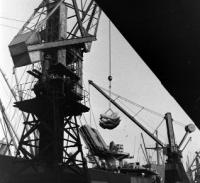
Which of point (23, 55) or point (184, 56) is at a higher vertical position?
point (23, 55)

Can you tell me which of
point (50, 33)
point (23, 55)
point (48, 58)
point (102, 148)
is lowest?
point (102, 148)

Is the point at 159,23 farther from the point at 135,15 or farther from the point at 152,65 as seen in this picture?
the point at 152,65

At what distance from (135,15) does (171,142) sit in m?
19.3

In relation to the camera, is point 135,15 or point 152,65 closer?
point 135,15

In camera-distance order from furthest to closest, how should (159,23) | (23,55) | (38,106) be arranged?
1. (38,106)
2. (23,55)
3. (159,23)

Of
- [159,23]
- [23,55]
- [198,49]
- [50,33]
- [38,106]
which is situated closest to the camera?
[159,23]

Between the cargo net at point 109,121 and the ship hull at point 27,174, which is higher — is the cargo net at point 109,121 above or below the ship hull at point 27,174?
above

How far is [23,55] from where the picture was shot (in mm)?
16812

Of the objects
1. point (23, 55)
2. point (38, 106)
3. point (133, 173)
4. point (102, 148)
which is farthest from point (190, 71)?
point (133, 173)

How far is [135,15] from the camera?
253 cm

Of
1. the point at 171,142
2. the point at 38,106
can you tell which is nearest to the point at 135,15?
the point at 38,106

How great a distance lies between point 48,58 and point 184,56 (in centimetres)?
1840

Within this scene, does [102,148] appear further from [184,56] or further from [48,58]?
[184,56]

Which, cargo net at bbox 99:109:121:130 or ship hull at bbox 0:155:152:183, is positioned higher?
cargo net at bbox 99:109:121:130
